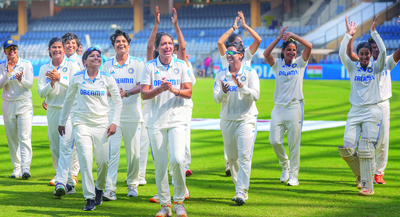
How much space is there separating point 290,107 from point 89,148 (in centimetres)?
284

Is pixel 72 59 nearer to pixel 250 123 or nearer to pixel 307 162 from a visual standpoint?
pixel 250 123

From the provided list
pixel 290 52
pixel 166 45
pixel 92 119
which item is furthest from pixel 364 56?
pixel 92 119

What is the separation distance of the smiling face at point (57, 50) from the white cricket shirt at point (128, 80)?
2.60 ft

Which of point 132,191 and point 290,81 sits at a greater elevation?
point 290,81

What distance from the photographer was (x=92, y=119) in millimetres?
5168

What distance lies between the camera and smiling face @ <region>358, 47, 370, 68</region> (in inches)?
237

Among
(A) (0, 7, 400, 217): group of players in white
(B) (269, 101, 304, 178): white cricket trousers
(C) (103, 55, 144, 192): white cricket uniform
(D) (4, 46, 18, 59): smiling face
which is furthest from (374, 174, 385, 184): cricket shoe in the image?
(D) (4, 46, 18, 59): smiling face

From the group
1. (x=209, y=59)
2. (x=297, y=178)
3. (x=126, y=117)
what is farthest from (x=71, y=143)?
(x=209, y=59)

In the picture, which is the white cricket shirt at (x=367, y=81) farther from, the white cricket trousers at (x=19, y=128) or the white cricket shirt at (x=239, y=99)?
the white cricket trousers at (x=19, y=128)

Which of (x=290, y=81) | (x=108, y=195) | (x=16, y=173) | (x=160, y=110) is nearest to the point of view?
(x=160, y=110)

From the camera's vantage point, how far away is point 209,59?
1377 inches

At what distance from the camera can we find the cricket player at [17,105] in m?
6.81

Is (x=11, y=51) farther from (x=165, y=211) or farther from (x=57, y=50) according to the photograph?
(x=165, y=211)

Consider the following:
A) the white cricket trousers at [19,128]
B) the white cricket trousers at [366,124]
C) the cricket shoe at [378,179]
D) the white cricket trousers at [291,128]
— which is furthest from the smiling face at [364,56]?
the white cricket trousers at [19,128]
